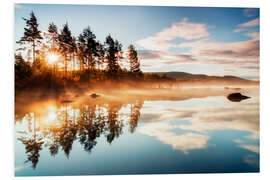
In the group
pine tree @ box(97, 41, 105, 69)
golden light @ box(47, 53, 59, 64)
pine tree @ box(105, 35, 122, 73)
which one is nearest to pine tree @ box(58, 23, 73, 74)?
golden light @ box(47, 53, 59, 64)

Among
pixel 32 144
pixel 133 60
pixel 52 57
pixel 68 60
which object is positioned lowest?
pixel 32 144

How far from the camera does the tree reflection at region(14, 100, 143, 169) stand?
5536 mm


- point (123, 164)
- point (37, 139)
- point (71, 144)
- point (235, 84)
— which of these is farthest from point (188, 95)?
point (37, 139)

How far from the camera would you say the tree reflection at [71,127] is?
554 centimetres

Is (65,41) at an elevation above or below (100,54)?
above

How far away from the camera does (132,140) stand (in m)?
6.15

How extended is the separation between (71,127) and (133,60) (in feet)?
13.8

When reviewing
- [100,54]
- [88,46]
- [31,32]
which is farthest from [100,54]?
[31,32]

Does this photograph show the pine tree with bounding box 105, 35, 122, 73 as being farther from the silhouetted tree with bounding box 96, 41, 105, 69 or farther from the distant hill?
the distant hill

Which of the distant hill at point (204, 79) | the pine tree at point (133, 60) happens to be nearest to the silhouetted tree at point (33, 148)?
the pine tree at point (133, 60)

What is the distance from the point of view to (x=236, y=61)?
24.3ft

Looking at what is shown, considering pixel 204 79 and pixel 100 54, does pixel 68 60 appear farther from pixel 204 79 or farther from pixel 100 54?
pixel 204 79

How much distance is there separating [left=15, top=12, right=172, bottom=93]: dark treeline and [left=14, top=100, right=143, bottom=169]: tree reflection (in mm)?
1493

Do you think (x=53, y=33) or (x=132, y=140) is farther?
(x=53, y=33)
